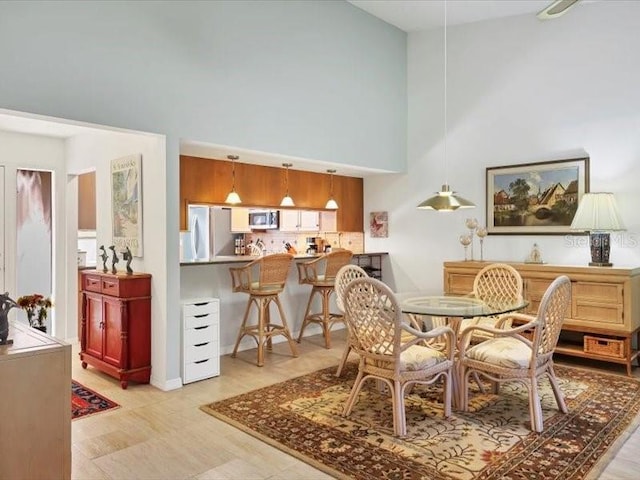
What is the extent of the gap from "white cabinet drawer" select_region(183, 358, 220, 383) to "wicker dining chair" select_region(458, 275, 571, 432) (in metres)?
2.18

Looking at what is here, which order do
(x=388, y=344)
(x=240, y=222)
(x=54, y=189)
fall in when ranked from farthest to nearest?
(x=240, y=222)
(x=54, y=189)
(x=388, y=344)

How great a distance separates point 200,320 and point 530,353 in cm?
271

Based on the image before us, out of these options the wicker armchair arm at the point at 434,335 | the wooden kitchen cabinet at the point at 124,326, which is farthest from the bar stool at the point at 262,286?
the wicker armchair arm at the point at 434,335

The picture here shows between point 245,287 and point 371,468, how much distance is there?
2558mm

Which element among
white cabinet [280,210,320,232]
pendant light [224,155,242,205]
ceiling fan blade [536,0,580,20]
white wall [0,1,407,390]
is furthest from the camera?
white cabinet [280,210,320,232]

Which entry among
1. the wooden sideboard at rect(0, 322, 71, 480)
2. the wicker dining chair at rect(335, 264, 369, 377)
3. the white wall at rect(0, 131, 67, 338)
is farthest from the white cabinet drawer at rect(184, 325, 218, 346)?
the white wall at rect(0, 131, 67, 338)

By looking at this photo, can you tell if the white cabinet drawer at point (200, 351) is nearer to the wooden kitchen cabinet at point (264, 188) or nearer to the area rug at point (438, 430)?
the area rug at point (438, 430)

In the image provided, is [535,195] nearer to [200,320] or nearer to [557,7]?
[557,7]

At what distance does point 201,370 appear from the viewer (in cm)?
429

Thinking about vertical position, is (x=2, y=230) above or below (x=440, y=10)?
below

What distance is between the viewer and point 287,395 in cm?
386

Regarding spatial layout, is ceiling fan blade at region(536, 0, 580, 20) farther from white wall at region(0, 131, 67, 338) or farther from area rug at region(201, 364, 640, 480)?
white wall at region(0, 131, 67, 338)

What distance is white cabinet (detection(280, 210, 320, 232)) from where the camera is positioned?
6.69 m

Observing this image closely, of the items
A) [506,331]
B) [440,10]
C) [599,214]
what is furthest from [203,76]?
Result: [599,214]
